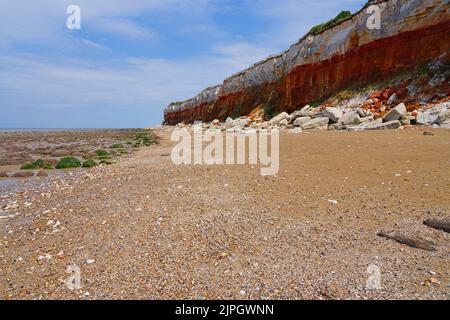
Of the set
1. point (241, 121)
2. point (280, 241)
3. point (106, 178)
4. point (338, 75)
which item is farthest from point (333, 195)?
point (241, 121)

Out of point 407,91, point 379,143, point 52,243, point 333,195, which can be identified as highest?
point 407,91

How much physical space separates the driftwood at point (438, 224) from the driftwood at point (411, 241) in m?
0.51

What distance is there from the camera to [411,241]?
434cm

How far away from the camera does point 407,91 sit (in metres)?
17.3

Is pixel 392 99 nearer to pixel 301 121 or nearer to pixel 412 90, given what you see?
pixel 412 90

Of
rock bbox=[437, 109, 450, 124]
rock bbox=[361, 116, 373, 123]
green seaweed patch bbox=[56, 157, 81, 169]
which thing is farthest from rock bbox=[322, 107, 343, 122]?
green seaweed patch bbox=[56, 157, 81, 169]

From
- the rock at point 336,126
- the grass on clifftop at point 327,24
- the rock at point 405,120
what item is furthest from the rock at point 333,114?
the grass on clifftop at point 327,24

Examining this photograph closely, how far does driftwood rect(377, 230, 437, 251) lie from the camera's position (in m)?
4.20

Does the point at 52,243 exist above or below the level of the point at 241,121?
below

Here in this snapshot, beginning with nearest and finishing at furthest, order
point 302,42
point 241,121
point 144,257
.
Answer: point 144,257
point 302,42
point 241,121

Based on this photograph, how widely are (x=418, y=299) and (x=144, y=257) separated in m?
3.30

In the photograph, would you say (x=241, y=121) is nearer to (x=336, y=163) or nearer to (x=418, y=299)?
(x=336, y=163)

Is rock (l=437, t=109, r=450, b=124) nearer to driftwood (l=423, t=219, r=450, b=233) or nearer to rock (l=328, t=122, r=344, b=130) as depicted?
rock (l=328, t=122, r=344, b=130)

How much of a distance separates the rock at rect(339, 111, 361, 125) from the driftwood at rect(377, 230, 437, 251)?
13209 millimetres
